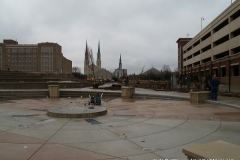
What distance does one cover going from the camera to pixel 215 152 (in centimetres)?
257

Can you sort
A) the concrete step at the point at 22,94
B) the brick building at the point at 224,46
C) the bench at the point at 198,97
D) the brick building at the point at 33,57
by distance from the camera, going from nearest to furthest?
the bench at the point at 198,97 → the concrete step at the point at 22,94 → the brick building at the point at 224,46 → the brick building at the point at 33,57

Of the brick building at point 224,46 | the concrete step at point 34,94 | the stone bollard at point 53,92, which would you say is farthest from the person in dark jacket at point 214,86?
the brick building at point 224,46

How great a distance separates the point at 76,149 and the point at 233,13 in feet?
147

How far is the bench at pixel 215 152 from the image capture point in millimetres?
2436

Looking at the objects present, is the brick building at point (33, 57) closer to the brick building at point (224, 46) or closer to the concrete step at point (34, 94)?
the brick building at point (224, 46)

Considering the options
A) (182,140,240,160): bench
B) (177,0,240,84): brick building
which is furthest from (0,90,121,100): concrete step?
(177,0,240,84): brick building

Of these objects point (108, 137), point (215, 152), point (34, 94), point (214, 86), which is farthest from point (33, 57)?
point (215, 152)

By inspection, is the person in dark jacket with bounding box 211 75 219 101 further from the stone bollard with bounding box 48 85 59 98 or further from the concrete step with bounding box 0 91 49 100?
the concrete step with bounding box 0 91 49 100

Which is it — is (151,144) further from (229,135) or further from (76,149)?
(229,135)

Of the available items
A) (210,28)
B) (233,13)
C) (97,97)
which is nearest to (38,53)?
(210,28)

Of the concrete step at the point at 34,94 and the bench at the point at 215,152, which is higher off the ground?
the bench at the point at 215,152

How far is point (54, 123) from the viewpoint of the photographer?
7746 millimetres

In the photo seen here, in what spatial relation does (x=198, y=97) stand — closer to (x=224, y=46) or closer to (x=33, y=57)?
(x=224, y=46)

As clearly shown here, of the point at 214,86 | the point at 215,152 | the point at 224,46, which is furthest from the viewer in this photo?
the point at 224,46
